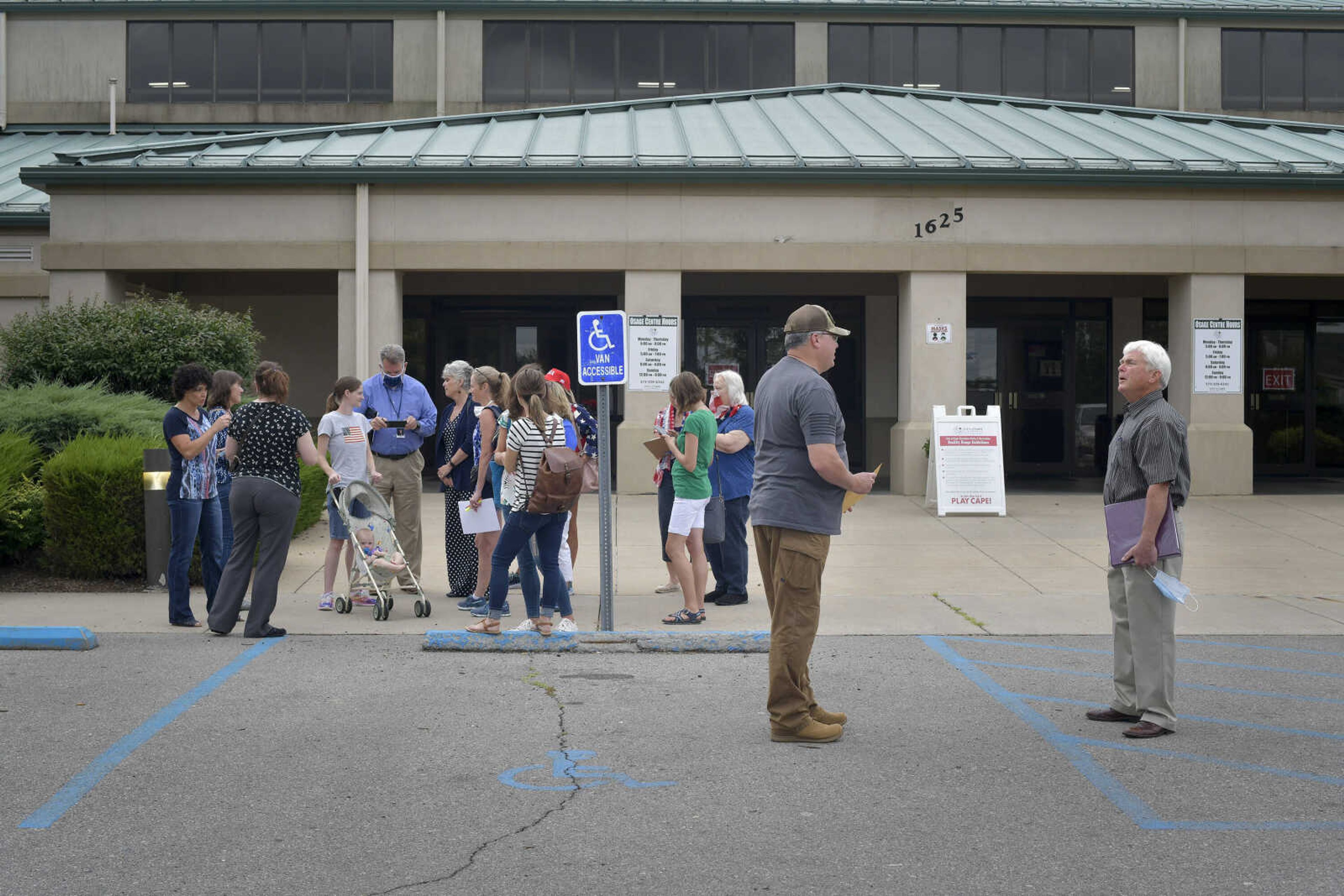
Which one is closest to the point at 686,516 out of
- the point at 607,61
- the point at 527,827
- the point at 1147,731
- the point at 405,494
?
the point at 405,494

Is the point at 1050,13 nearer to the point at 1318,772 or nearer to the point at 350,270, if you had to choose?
the point at 350,270

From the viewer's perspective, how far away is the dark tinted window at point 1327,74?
2714 cm

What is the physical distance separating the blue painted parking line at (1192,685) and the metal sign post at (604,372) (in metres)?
2.38

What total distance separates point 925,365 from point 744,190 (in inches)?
130

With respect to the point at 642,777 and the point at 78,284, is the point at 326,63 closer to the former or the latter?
the point at 78,284

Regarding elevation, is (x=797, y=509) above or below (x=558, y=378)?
below

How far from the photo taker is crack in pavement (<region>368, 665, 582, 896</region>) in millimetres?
4375

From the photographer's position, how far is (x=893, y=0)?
1069 inches

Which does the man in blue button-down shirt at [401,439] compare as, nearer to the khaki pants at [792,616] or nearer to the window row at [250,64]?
the khaki pants at [792,616]

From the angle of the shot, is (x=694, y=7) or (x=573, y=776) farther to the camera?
(x=694, y=7)

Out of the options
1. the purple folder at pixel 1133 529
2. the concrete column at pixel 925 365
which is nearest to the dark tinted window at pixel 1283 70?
the concrete column at pixel 925 365

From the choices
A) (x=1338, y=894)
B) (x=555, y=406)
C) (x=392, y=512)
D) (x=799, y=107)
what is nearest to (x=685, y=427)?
(x=555, y=406)

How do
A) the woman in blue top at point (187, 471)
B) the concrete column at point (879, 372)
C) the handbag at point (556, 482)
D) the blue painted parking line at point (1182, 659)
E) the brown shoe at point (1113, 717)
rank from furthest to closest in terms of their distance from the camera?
1. the concrete column at point (879, 372)
2. the woman in blue top at point (187, 471)
3. the handbag at point (556, 482)
4. the blue painted parking line at point (1182, 659)
5. the brown shoe at point (1113, 717)

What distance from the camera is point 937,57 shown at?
27391 mm
